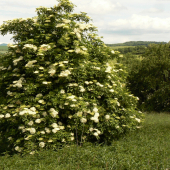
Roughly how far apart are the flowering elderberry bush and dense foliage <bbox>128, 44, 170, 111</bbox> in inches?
458

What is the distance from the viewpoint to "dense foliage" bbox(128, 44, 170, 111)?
1821cm

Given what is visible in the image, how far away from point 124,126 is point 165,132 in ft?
7.14

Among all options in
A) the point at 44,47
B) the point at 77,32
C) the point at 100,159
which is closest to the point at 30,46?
the point at 44,47

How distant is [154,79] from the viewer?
18609 mm

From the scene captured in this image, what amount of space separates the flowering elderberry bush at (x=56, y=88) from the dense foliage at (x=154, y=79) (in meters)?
11.6

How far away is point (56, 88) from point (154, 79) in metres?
14.2

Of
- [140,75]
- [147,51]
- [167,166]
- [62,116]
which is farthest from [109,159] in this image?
[147,51]

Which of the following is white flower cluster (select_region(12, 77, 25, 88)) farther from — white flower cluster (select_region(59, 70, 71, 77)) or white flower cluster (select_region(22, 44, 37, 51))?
white flower cluster (select_region(59, 70, 71, 77))

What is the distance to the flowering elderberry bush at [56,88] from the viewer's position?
20.6 feet

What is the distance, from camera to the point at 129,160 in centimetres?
496

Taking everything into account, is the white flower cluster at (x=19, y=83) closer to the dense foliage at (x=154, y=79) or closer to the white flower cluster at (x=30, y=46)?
the white flower cluster at (x=30, y=46)

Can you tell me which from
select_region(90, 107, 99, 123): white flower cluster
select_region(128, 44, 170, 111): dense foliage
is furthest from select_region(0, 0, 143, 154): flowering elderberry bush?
→ select_region(128, 44, 170, 111): dense foliage

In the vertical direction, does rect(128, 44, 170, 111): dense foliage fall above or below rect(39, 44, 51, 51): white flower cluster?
below

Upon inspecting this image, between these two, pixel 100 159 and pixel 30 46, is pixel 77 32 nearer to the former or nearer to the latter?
pixel 30 46
